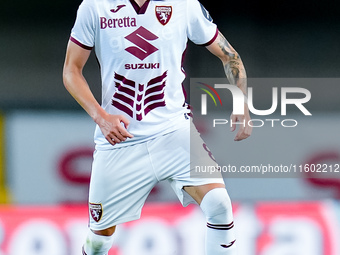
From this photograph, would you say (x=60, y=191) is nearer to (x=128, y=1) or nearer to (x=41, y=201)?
(x=41, y=201)

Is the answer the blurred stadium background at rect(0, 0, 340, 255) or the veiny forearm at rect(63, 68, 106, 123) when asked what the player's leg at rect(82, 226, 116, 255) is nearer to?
the veiny forearm at rect(63, 68, 106, 123)

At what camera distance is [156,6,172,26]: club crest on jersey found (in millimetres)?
2975

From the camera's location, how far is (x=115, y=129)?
272cm

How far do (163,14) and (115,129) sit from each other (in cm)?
60

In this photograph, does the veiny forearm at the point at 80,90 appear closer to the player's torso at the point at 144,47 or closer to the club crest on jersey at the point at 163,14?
the player's torso at the point at 144,47

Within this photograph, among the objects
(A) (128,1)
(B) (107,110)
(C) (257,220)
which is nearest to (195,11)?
(A) (128,1)

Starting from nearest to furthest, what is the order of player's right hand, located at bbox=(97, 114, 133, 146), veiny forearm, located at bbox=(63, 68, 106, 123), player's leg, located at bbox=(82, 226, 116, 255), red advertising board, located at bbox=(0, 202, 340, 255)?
player's right hand, located at bbox=(97, 114, 133, 146)
veiny forearm, located at bbox=(63, 68, 106, 123)
player's leg, located at bbox=(82, 226, 116, 255)
red advertising board, located at bbox=(0, 202, 340, 255)

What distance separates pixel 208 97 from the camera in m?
4.84

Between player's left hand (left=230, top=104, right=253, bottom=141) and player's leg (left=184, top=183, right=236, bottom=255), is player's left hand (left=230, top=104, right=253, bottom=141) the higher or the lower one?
the higher one

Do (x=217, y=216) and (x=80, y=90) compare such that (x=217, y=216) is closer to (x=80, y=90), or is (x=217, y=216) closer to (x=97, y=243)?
(x=97, y=243)

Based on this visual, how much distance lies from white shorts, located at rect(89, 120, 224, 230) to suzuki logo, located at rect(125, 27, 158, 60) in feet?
1.22

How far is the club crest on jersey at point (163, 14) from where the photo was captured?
9.76ft

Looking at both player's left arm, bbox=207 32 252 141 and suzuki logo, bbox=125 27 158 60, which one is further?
player's left arm, bbox=207 32 252 141

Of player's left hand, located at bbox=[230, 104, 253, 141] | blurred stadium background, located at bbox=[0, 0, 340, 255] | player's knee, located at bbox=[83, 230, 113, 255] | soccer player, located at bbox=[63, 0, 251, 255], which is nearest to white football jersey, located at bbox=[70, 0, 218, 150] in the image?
soccer player, located at bbox=[63, 0, 251, 255]
